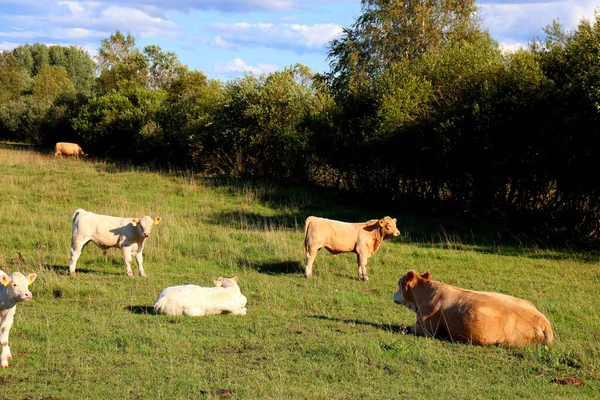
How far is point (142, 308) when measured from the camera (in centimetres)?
1125

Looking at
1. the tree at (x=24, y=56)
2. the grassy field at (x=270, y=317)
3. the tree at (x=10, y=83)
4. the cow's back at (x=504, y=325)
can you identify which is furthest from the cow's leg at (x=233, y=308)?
the tree at (x=24, y=56)

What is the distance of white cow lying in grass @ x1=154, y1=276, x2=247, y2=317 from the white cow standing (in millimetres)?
3706

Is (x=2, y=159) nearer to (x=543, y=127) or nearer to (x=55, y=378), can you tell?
(x=543, y=127)

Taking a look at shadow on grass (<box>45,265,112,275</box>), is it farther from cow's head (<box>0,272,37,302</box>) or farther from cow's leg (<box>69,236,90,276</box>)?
cow's head (<box>0,272,37,302</box>)

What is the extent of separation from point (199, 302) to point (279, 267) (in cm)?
520

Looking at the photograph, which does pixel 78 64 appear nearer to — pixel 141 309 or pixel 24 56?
pixel 24 56

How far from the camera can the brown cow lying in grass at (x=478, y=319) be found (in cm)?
935

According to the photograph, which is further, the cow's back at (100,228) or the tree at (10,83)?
the tree at (10,83)

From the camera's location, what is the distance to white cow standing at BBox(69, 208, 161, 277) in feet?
47.2

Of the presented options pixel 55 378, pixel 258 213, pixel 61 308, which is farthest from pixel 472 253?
pixel 55 378

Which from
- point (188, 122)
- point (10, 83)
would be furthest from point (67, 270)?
point (10, 83)

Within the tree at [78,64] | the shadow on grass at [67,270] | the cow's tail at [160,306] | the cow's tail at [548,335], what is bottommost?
the shadow on grass at [67,270]

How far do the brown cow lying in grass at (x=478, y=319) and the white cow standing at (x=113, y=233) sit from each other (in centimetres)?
669

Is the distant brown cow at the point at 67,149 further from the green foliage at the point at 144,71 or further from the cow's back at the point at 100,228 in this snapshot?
the cow's back at the point at 100,228
